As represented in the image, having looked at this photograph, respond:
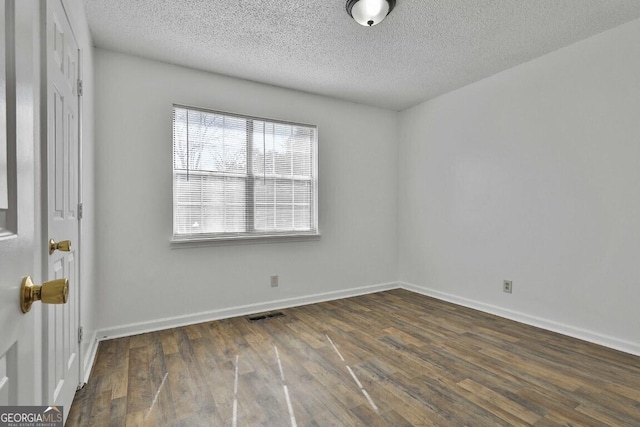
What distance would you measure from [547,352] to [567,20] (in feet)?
8.26

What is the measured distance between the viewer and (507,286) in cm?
336

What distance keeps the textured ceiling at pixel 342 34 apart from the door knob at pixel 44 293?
227 centimetres

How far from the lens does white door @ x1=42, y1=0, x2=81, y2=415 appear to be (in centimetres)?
132

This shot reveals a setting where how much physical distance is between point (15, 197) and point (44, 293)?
0.19 meters

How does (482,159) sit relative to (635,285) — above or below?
above

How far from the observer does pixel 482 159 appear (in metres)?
3.60

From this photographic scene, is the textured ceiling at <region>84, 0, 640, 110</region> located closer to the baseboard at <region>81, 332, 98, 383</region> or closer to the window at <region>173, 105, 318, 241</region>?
the window at <region>173, 105, 318, 241</region>

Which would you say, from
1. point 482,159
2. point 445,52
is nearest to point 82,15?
point 445,52

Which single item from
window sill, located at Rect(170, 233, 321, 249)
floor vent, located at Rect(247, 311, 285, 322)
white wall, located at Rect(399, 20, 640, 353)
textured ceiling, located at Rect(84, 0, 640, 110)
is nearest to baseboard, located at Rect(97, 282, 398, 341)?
floor vent, located at Rect(247, 311, 285, 322)

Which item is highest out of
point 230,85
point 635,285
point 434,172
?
point 230,85

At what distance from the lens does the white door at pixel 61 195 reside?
132 cm

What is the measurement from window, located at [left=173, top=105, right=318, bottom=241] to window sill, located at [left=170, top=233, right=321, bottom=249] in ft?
0.10

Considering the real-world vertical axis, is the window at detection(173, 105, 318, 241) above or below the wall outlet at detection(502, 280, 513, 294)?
above

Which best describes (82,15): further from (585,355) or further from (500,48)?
(585,355)
